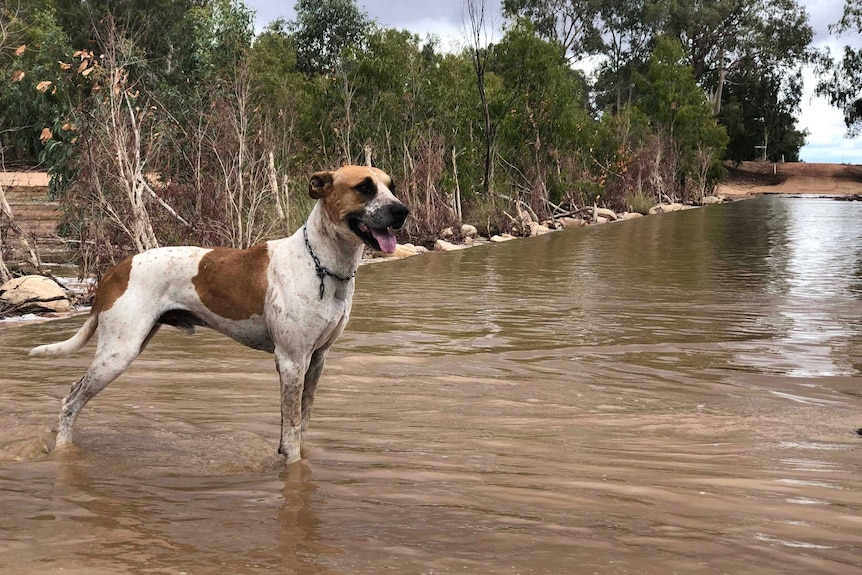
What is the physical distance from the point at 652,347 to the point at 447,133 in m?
18.5

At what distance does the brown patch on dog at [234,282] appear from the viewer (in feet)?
16.7

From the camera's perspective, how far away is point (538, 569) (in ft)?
11.7

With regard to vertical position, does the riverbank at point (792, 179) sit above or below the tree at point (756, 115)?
below

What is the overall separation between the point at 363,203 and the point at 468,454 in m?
1.55

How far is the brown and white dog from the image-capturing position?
4.80m

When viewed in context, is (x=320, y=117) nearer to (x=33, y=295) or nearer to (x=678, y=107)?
(x=33, y=295)

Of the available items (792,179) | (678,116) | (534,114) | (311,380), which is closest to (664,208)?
(678,116)

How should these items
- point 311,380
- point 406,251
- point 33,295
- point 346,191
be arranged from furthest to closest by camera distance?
1. point 406,251
2. point 33,295
3. point 311,380
4. point 346,191

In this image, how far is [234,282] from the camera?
16.9ft

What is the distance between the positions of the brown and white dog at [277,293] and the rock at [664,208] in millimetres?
39858

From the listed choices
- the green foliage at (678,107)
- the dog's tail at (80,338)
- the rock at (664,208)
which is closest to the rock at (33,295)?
the dog's tail at (80,338)

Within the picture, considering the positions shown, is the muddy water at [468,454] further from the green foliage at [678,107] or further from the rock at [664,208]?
the green foliage at [678,107]

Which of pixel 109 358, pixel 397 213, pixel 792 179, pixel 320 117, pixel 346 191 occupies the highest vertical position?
pixel 320 117

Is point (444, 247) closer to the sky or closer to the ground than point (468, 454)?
closer to the sky
